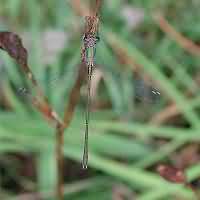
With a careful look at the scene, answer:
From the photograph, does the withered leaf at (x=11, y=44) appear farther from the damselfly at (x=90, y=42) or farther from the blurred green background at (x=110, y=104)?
the blurred green background at (x=110, y=104)

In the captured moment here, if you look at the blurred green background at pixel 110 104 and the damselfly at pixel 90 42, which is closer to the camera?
the damselfly at pixel 90 42

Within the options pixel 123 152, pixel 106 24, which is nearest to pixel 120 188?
pixel 123 152

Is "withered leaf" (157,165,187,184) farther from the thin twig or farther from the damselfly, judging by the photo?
the thin twig

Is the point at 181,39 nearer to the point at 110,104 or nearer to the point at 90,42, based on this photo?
the point at 110,104

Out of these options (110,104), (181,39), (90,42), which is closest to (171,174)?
(90,42)

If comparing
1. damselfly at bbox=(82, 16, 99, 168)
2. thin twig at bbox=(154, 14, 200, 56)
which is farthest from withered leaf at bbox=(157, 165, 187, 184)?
thin twig at bbox=(154, 14, 200, 56)

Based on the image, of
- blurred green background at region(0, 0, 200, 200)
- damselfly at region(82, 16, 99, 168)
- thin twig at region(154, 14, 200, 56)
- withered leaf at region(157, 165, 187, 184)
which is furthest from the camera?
thin twig at region(154, 14, 200, 56)

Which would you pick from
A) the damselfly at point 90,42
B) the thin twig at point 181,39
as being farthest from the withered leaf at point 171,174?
the thin twig at point 181,39

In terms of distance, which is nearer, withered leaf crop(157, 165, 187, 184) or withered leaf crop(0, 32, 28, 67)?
withered leaf crop(0, 32, 28, 67)
